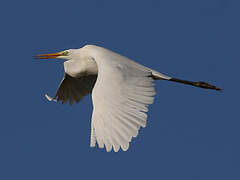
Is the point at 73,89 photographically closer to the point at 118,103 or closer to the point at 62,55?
the point at 62,55

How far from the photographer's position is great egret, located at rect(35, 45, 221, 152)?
19.9 ft

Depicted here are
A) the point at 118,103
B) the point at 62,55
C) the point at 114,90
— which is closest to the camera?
the point at 118,103

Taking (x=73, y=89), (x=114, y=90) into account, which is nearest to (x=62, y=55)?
(x=73, y=89)

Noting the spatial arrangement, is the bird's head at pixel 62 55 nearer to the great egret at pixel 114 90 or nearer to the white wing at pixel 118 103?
the great egret at pixel 114 90

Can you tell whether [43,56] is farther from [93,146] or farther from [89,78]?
[93,146]

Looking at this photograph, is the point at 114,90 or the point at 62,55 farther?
the point at 62,55

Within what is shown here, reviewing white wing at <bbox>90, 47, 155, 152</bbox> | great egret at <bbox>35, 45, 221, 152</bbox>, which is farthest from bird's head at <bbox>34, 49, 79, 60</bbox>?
white wing at <bbox>90, 47, 155, 152</bbox>

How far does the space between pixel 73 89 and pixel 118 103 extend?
2.80m

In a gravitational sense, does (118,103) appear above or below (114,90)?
below

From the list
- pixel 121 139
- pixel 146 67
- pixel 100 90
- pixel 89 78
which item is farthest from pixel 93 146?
pixel 89 78

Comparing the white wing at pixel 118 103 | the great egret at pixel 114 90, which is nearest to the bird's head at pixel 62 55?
the great egret at pixel 114 90

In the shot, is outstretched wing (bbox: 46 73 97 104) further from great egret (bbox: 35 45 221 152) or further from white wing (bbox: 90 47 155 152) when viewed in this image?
white wing (bbox: 90 47 155 152)

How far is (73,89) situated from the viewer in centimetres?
912

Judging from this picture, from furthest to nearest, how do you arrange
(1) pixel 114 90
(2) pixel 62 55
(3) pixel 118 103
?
(2) pixel 62 55, (1) pixel 114 90, (3) pixel 118 103
